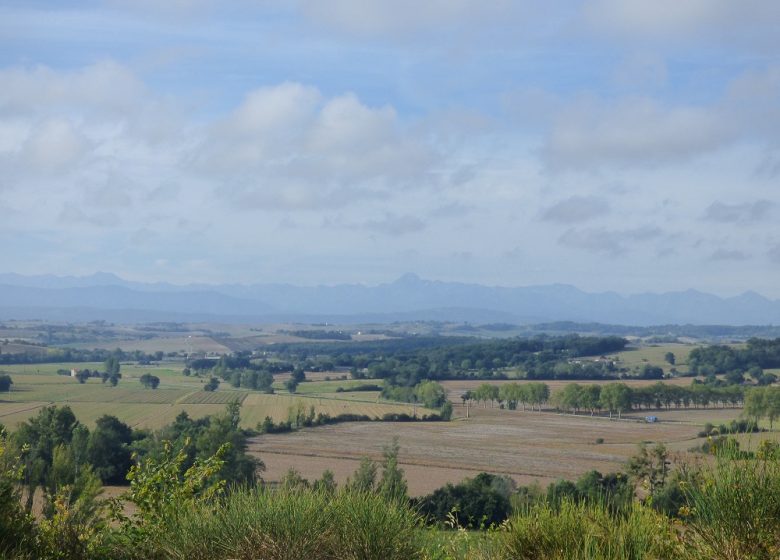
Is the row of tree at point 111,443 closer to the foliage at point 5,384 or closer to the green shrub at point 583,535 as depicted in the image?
the green shrub at point 583,535

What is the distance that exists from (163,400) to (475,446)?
38576 millimetres

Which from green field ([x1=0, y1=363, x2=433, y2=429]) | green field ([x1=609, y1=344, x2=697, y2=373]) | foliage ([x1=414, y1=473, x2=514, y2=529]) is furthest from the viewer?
green field ([x1=609, y1=344, x2=697, y2=373])

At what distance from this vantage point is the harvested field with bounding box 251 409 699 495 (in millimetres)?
44812

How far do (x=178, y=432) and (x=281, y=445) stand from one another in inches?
261

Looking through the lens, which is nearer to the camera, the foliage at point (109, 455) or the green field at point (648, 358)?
the foliage at point (109, 455)

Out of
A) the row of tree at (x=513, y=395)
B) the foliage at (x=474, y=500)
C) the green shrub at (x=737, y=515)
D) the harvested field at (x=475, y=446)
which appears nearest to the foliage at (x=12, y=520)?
the green shrub at (x=737, y=515)

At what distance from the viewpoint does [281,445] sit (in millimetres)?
55688

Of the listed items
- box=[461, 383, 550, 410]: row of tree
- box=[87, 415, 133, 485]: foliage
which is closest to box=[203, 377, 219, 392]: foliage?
box=[461, 383, 550, 410]: row of tree

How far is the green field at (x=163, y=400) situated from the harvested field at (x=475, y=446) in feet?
28.3

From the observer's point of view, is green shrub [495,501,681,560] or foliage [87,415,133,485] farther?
foliage [87,415,133,485]

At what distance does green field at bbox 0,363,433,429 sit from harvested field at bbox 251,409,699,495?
8620 millimetres

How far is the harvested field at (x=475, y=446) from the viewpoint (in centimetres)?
4481

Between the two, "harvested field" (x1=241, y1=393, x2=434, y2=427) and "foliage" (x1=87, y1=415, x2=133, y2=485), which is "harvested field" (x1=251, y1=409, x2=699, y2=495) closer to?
"harvested field" (x1=241, y1=393, x2=434, y2=427)

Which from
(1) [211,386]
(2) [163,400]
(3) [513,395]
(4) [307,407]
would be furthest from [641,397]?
(1) [211,386]
